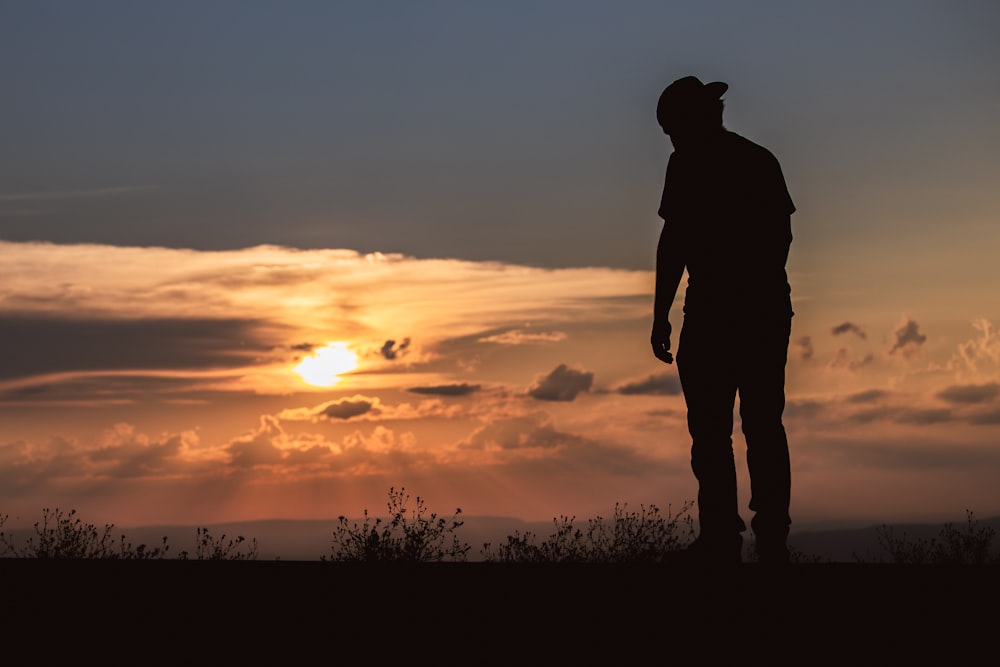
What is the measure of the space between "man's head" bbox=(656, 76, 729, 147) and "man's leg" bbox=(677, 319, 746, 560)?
4.30 ft

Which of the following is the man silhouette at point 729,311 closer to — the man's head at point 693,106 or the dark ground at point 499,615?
the man's head at point 693,106

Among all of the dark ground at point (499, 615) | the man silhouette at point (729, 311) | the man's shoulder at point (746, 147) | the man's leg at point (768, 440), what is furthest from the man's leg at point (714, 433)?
the man's shoulder at point (746, 147)

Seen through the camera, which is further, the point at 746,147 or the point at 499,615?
the point at 746,147

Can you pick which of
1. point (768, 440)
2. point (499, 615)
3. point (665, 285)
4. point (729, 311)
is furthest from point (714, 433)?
point (499, 615)

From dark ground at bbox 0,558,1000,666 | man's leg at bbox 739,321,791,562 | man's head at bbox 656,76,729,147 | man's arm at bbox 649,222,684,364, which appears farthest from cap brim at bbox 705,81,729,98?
dark ground at bbox 0,558,1000,666

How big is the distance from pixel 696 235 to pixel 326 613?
3.59 metres

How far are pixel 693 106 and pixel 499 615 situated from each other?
150 inches

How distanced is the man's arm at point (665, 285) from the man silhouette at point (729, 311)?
0.08 m

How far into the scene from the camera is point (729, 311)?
27.8 feet

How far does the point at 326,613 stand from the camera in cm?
681

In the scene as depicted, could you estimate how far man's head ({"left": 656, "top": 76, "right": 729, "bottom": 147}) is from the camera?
8.58 m

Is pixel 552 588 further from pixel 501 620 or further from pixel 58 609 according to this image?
pixel 58 609

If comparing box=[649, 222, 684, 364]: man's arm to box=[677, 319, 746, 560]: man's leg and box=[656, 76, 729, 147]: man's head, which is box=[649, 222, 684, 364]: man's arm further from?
box=[656, 76, 729, 147]: man's head

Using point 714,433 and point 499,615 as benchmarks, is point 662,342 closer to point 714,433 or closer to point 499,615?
point 714,433
